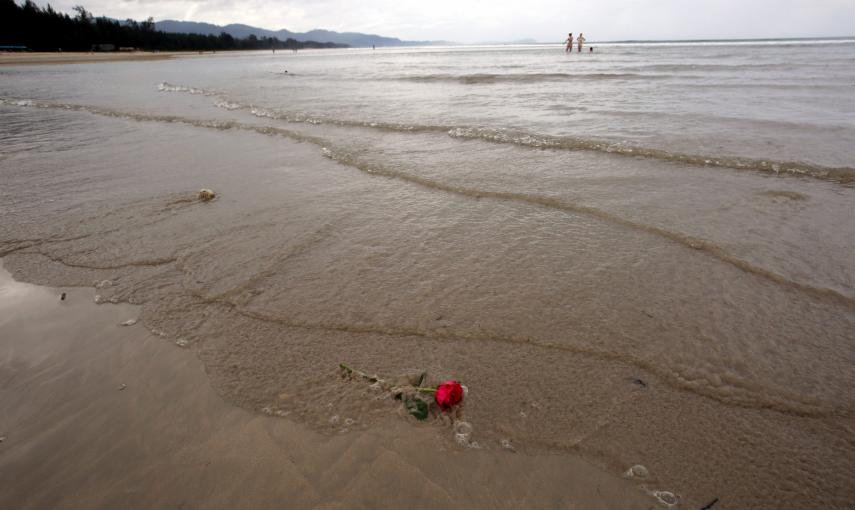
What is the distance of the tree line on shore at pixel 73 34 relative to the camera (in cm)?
7131

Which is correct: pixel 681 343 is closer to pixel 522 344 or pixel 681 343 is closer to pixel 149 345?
pixel 522 344

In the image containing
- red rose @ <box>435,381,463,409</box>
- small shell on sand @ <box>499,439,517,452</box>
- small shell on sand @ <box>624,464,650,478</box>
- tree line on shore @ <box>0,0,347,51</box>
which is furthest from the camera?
tree line on shore @ <box>0,0,347,51</box>

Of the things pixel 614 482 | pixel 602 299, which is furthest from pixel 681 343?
pixel 614 482

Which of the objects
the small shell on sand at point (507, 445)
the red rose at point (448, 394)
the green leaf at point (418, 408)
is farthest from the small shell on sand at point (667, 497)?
the green leaf at point (418, 408)

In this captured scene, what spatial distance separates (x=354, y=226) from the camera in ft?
14.2

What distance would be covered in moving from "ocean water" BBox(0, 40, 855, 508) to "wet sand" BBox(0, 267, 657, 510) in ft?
0.42

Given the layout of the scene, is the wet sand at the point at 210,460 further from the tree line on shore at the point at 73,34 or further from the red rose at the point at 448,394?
the tree line on shore at the point at 73,34

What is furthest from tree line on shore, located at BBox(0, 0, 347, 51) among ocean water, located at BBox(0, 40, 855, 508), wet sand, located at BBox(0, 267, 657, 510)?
wet sand, located at BBox(0, 267, 657, 510)

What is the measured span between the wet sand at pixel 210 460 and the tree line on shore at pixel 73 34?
346ft

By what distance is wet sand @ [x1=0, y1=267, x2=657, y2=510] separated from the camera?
1744 millimetres

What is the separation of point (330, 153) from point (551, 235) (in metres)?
4.73

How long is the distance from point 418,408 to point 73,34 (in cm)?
11275

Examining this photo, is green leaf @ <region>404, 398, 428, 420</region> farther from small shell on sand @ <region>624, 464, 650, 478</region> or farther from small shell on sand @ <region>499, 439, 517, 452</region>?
small shell on sand @ <region>624, 464, 650, 478</region>

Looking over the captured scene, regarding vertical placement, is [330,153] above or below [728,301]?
above
